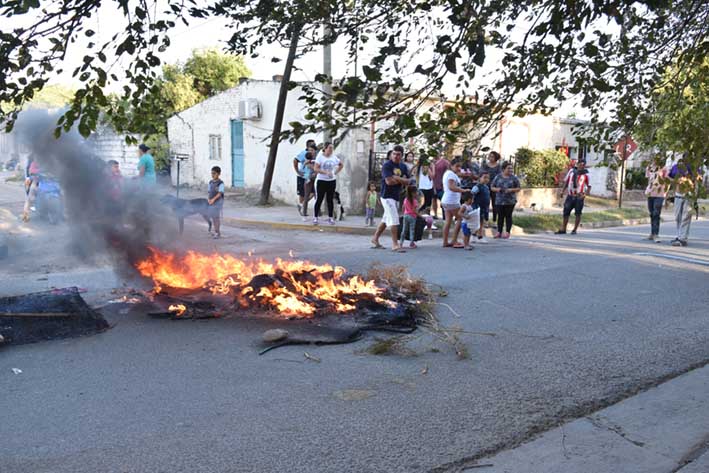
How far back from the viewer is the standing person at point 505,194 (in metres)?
13.2

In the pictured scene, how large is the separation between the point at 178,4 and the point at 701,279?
8195 mm

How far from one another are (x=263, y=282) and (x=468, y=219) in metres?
6.16

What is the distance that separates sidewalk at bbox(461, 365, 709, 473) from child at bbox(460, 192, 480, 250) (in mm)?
7011

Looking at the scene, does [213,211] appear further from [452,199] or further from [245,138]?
[245,138]

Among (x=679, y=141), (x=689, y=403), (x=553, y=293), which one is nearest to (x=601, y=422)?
(x=689, y=403)

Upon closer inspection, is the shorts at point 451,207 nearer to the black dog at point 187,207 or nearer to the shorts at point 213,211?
the shorts at point 213,211

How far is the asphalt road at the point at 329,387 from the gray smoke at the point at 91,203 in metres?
0.61

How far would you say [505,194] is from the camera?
13266 millimetres

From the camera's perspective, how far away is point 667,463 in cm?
338

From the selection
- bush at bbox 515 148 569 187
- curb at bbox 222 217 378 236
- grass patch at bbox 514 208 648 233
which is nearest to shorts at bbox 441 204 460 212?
curb at bbox 222 217 378 236

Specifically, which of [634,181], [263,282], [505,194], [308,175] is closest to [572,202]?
[505,194]

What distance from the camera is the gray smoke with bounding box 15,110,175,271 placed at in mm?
7078

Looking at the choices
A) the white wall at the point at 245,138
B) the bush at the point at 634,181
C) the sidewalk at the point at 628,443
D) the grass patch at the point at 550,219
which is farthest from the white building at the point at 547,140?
the sidewalk at the point at 628,443

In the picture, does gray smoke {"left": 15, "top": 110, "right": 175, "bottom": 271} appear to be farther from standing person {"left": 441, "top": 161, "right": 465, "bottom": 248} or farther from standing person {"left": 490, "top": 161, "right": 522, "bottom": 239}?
standing person {"left": 490, "top": 161, "right": 522, "bottom": 239}
